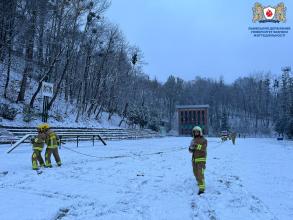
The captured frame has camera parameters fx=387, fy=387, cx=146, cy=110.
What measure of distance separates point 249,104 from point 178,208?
405 ft

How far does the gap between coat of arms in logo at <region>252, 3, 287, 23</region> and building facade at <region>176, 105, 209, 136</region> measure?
6873 cm

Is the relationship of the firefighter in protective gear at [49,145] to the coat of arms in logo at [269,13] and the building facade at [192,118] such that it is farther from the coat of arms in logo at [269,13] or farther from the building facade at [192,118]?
the building facade at [192,118]

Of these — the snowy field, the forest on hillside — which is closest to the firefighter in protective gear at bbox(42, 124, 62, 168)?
the snowy field

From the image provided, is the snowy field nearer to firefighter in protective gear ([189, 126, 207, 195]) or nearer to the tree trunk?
firefighter in protective gear ([189, 126, 207, 195])

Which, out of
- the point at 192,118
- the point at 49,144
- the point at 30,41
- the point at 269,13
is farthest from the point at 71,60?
the point at 192,118

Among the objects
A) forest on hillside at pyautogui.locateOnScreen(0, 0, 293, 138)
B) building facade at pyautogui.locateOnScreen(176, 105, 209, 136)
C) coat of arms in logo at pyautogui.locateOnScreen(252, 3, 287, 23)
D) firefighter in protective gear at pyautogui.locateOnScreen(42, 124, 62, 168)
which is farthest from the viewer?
building facade at pyautogui.locateOnScreen(176, 105, 209, 136)

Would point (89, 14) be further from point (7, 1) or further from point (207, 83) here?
point (207, 83)

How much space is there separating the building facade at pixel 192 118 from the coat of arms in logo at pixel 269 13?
68.7 metres

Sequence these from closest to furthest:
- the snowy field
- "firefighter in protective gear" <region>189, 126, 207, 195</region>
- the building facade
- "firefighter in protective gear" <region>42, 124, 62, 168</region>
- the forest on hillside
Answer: the snowy field → "firefighter in protective gear" <region>189, 126, 207, 195</region> → "firefighter in protective gear" <region>42, 124, 62, 168</region> → the forest on hillside → the building facade

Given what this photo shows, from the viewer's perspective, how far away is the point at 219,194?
30.2ft

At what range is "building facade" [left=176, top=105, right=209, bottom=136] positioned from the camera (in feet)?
341

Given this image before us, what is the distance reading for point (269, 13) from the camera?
35406mm

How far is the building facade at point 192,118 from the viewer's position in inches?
4094

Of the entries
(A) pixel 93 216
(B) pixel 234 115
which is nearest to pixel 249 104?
(B) pixel 234 115
